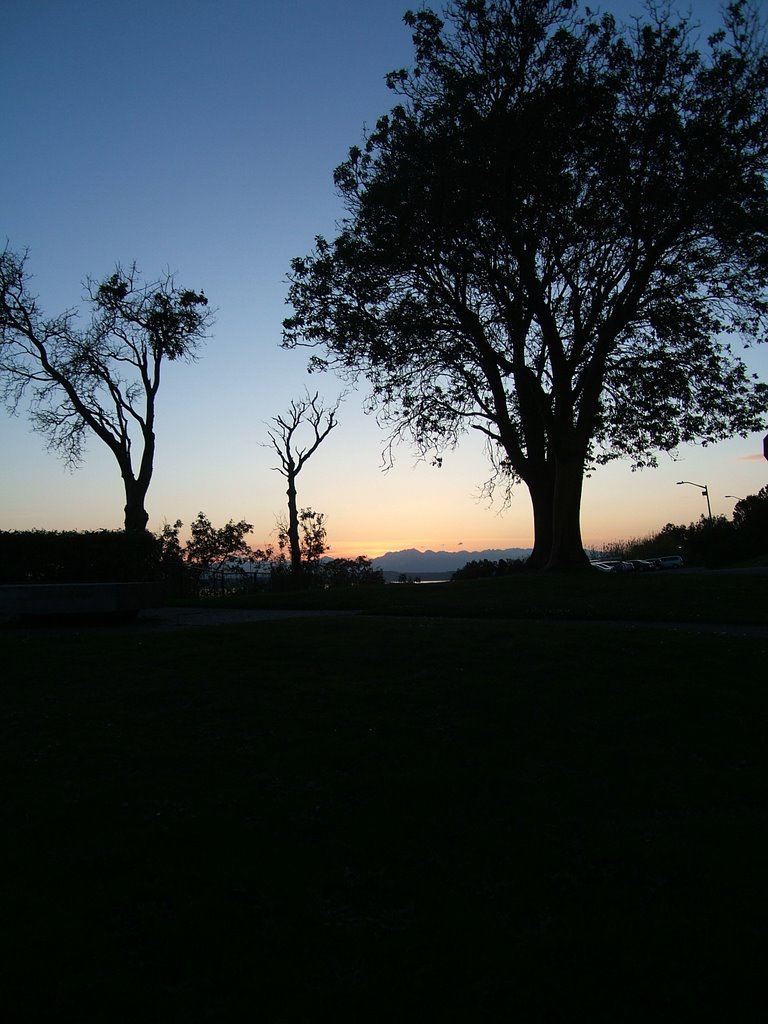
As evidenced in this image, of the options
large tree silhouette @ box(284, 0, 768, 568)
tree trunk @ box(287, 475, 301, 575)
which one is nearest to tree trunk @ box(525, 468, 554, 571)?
large tree silhouette @ box(284, 0, 768, 568)

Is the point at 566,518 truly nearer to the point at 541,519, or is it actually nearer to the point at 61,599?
the point at 541,519

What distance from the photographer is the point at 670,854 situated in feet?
13.9

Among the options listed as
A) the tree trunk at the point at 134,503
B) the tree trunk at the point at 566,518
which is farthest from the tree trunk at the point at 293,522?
the tree trunk at the point at 566,518

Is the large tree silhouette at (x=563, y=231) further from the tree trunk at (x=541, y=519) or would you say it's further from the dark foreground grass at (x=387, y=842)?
the dark foreground grass at (x=387, y=842)

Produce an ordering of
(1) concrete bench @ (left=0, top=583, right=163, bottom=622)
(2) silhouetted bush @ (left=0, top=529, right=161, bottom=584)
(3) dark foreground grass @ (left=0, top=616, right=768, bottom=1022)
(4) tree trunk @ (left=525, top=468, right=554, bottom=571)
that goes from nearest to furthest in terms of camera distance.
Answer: (3) dark foreground grass @ (left=0, top=616, right=768, bottom=1022), (1) concrete bench @ (left=0, top=583, right=163, bottom=622), (2) silhouetted bush @ (left=0, top=529, right=161, bottom=584), (4) tree trunk @ (left=525, top=468, right=554, bottom=571)

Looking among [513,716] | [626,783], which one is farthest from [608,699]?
[626,783]

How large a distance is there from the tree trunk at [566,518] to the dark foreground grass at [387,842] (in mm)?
12550

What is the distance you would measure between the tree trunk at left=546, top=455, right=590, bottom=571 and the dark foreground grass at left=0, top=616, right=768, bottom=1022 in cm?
1255

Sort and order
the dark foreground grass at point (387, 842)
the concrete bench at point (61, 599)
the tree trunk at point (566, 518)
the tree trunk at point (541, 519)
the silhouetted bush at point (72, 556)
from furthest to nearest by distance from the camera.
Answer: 1. the tree trunk at point (541, 519)
2. the tree trunk at point (566, 518)
3. the silhouetted bush at point (72, 556)
4. the concrete bench at point (61, 599)
5. the dark foreground grass at point (387, 842)

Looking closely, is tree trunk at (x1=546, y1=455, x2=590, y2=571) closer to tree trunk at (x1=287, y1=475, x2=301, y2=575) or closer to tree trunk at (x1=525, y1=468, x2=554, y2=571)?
tree trunk at (x1=525, y1=468, x2=554, y2=571)

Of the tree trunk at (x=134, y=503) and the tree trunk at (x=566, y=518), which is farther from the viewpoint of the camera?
the tree trunk at (x=134, y=503)

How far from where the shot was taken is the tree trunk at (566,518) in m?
20.3

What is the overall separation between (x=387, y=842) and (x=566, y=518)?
1696cm

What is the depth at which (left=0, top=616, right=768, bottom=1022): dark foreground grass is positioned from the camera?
10.4 feet
